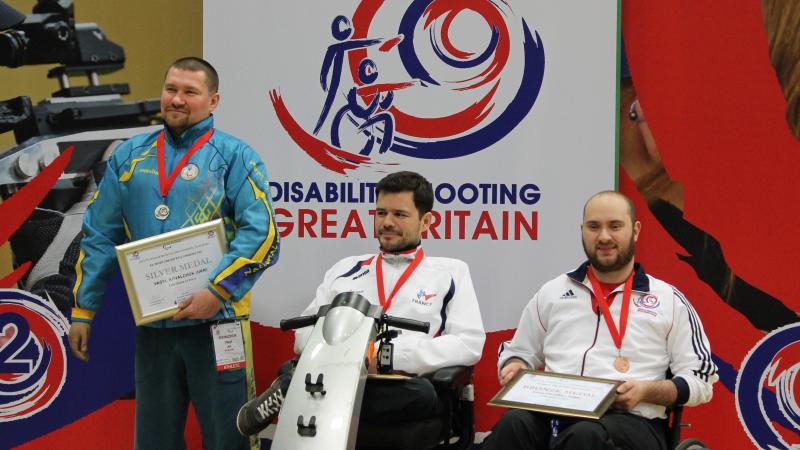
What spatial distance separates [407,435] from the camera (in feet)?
9.70

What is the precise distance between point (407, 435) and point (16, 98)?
110 inches

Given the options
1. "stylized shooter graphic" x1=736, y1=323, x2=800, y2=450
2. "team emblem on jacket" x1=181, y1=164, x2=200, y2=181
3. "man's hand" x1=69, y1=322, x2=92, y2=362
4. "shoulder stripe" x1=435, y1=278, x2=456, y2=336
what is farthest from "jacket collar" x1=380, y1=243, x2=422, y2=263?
"stylized shooter graphic" x1=736, y1=323, x2=800, y2=450

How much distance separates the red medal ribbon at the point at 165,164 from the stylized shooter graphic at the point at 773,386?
8.58 feet

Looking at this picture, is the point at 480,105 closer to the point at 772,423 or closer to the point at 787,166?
the point at 787,166

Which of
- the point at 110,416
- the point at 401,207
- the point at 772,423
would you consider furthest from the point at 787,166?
the point at 110,416

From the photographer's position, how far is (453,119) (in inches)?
164

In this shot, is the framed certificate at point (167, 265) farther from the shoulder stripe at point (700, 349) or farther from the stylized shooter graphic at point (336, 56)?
the shoulder stripe at point (700, 349)

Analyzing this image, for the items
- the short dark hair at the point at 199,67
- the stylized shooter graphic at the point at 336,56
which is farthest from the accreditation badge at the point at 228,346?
the stylized shooter graphic at the point at 336,56

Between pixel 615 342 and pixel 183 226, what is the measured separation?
169cm

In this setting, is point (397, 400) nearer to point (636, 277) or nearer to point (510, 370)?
point (510, 370)

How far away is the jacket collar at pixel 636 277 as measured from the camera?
3178 millimetres

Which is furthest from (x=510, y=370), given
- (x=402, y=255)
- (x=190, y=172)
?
(x=190, y=172)

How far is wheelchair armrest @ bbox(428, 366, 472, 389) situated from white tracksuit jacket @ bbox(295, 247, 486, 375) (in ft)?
0.19

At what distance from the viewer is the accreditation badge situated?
11.0ft
